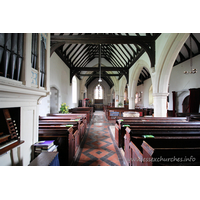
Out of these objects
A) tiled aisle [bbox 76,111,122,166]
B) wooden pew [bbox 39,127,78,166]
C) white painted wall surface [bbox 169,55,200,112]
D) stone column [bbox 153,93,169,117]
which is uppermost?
white painted wall surface [bbox 169,55,200,112]

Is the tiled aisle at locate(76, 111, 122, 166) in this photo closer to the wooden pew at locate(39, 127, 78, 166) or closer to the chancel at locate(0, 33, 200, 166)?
the chancel at locate(0, 33, 200, 166)

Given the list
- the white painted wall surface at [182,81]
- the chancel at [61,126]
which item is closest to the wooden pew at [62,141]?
the chancel at [61,126]

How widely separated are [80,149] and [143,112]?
5801 mm

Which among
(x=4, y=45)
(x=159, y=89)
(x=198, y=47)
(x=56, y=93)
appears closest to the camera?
(x=4, y=45)

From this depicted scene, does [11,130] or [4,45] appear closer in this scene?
[4,45]

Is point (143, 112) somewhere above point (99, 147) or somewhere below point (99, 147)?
above

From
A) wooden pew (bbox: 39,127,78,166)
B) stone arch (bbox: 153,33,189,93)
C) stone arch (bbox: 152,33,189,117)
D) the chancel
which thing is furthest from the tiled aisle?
stone arch (bbox: 153,33,189,93)

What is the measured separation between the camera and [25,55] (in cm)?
133

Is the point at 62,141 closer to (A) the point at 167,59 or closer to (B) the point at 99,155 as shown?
(B) the point at 99,155

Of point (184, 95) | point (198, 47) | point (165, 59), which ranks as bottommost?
point (184, 95)

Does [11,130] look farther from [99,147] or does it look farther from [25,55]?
[99,147]

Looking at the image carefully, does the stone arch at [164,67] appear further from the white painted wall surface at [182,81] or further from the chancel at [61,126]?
the white painted wall surface at [182,81]

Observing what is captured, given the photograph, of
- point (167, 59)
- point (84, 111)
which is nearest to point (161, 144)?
point (167, 59)
